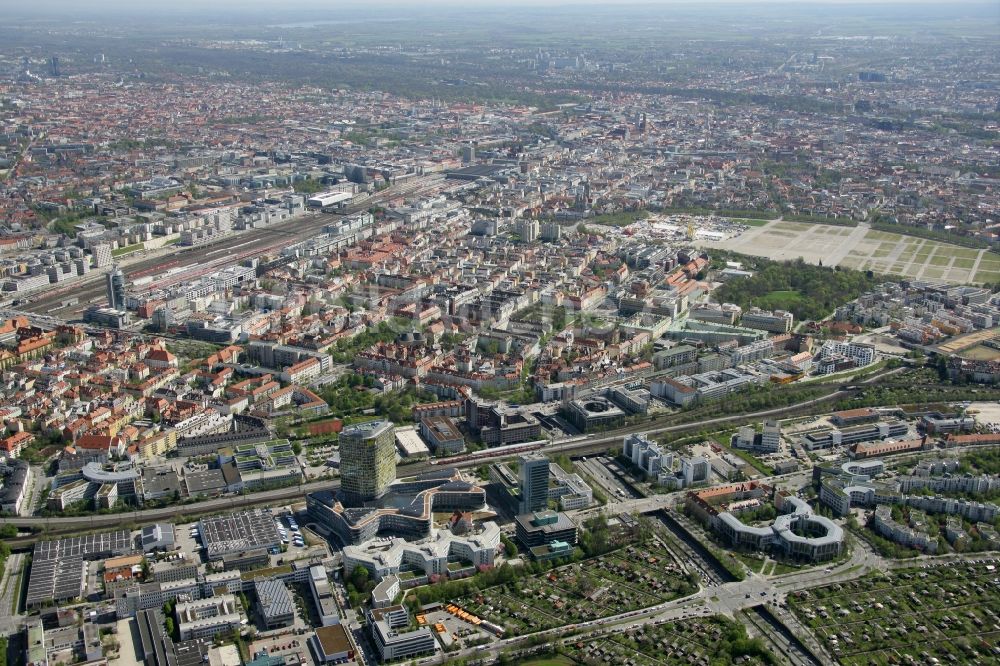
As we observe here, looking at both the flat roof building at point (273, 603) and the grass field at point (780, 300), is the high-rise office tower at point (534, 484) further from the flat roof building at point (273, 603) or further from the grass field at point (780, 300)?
the grass field at point (780, 300)

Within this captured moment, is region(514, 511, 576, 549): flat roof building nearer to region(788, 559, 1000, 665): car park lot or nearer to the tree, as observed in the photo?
the tree

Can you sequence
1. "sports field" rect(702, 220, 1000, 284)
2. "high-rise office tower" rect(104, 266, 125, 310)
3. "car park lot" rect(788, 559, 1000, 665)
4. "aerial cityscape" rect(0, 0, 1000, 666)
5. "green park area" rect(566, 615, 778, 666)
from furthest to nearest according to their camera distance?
"sports field" rect(702, 220, 1000, 284) → "high-rise office tower" rect(104, 266, 125, 310) → "aerial cityscape" rect(0, 0, 1000, 666) → "car park lot" rect(788, 559, 1000, 665) → "green park area" rect(566, 615, 778, 666)

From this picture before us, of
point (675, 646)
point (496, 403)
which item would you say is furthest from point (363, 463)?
point (675, 646)

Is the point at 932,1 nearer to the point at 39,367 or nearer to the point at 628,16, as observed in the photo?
the point at 628,16

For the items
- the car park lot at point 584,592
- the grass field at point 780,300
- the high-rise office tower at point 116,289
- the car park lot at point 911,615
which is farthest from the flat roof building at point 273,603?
the grass field at point 780,300

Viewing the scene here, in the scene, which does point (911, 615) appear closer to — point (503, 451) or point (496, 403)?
point (503, 451)

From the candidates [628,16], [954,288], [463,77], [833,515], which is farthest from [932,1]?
[833,515]

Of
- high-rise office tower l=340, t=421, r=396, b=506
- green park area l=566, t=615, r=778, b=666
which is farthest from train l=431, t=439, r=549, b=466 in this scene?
green park area l=566, t=615, r=778, b=666
